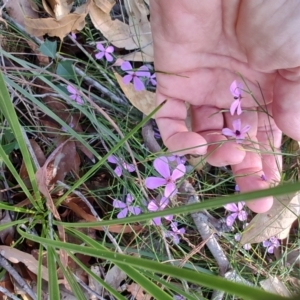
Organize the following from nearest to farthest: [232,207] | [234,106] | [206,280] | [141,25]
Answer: [206,280]
[234,106]
[232,207]
[141,25]

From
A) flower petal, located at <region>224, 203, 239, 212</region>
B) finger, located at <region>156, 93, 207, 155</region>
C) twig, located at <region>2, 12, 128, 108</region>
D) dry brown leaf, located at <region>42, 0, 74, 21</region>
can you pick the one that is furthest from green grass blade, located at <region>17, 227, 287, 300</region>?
dry brown leaf, located at <region>42, 0, 74, 21</region>

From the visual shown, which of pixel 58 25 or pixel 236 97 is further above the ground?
pixel 58 25

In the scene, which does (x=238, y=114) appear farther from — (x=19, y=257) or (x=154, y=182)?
(x=19, y=257)

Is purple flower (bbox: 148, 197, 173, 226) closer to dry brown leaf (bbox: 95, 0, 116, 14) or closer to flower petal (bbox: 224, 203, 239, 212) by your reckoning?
flower petal (bbox: 224, 203, 239, 212)

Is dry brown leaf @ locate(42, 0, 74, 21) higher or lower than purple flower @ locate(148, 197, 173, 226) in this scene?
higher

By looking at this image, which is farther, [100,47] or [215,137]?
[100,47]

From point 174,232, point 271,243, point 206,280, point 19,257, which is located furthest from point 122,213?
point 206,280

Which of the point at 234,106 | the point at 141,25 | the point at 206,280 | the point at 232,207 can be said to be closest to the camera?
the point at 206,280
